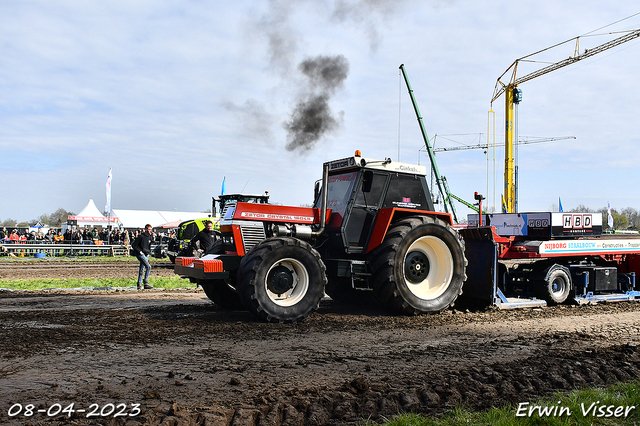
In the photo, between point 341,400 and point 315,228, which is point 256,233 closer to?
point 315,228

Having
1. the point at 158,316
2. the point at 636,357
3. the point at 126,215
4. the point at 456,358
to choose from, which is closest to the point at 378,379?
the point at 456,358

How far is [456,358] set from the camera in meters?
5.37

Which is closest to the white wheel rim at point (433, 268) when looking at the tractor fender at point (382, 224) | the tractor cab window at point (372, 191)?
the tractor fender at point (382, 224)

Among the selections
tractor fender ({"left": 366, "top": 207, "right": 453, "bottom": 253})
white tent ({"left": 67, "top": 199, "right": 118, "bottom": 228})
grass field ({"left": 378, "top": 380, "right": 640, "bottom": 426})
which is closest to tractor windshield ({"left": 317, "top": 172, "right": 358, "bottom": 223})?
tractor fender ({"left": 366, "top": 207, "right": 453, "bottom": 253})

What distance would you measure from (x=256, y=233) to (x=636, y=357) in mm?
5009

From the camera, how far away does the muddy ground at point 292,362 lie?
12.8ft

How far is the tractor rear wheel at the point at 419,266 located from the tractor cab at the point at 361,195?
0.41 meters

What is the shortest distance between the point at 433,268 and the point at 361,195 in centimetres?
179

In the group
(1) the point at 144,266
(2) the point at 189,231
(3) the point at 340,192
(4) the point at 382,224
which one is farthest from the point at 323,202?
(2) the point at 189,231

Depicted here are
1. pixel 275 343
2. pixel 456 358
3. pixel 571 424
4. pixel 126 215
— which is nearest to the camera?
pixel 571 424

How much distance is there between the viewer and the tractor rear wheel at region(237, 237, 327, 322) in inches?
268

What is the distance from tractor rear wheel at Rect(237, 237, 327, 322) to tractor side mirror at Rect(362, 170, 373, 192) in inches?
58.5

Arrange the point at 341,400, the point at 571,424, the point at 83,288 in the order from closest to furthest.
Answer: the point at 571,424
the point at 341,400
the point at 83,288

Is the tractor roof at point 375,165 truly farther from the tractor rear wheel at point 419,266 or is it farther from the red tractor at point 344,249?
the tractor rear wheel at point 419,266
